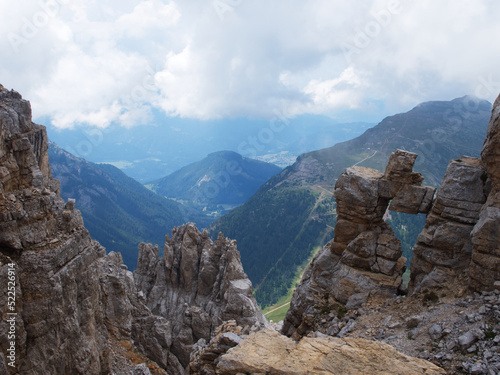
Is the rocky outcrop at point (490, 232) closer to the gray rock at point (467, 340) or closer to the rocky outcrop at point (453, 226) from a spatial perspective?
the rocky outcrop at point (453, 226)

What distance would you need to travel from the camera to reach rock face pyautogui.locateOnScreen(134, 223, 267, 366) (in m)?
57.5

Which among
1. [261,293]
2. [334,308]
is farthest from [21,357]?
[261,293]

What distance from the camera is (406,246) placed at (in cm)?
18625

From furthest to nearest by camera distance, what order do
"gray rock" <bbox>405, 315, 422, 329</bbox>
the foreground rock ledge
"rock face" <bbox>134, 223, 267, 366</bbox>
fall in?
1. "rock face" <bbox>134, 223, 267, 366</bbox>
2. "gray rock" <bbox>405, 315, 422, 329</bbox>
3. the foreground rock ledge

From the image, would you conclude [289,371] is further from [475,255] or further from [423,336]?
[475,255]

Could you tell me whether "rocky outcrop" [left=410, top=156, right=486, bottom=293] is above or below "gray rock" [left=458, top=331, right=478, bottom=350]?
above

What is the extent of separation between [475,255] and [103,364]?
32.7 meters

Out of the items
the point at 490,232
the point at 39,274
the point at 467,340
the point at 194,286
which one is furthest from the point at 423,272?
the point at 194,286

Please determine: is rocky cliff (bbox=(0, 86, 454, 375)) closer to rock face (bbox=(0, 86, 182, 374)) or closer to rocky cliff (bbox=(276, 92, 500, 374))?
rock face (bbox=(0, 86, 182, 374))

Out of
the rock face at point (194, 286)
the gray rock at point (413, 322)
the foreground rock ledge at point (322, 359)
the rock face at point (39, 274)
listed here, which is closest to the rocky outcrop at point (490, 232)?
the gray rock at point (413, 322)

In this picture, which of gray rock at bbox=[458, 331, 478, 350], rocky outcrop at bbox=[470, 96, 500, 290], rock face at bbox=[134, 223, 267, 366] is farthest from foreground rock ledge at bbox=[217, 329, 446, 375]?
rock face at bbox=[134, 223, 267, 366]

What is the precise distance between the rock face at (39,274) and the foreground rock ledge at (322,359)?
13.8 meters

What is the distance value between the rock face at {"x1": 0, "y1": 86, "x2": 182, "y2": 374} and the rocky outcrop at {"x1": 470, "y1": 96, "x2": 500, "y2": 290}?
30480 mm

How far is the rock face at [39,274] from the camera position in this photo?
21.5m
